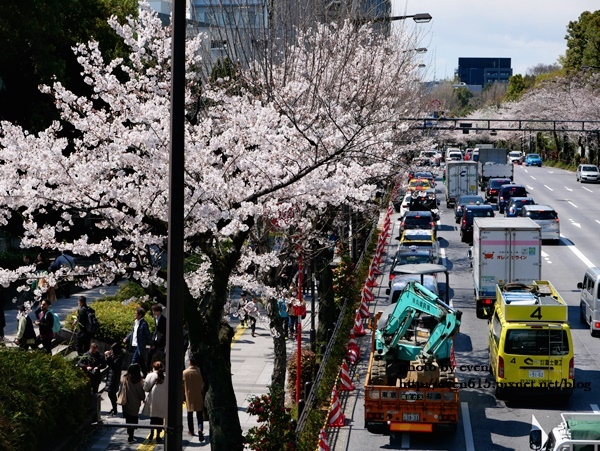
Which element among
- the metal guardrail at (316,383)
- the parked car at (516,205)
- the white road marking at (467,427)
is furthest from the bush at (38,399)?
the parked car at (516,205)

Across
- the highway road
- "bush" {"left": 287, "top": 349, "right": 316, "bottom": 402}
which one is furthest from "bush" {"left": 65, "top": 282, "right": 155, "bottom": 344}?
the highway road

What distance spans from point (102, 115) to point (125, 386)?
5.86 meters

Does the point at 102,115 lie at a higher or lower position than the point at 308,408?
higher

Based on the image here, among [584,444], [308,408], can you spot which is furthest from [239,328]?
[584,444]

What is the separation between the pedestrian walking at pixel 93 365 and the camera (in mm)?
19547

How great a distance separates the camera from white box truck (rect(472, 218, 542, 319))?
30562 mm

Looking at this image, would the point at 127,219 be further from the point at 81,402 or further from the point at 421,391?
the point at 421,391

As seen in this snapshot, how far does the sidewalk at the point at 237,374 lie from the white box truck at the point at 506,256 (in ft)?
19.8

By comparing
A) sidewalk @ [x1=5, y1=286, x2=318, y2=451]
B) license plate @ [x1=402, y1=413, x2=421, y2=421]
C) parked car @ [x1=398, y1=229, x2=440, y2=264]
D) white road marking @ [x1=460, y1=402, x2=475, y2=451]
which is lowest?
white road marking @ [x1=460, y1=402, x2=475, y2=451]

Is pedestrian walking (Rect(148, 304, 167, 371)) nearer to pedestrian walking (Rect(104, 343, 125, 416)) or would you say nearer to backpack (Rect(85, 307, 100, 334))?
pedestrian walking (Rect(104, 343, 125, 416))

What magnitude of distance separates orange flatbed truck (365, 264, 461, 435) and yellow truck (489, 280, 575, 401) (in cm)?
124

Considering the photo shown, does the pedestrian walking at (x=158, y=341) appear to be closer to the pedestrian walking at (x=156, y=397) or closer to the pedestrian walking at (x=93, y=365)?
the pedestrian walking at (x=93, y=365)

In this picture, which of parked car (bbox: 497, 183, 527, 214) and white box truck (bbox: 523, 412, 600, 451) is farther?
parked car (bbox: 497, 183, 527, 214)

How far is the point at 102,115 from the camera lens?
48.6ft
